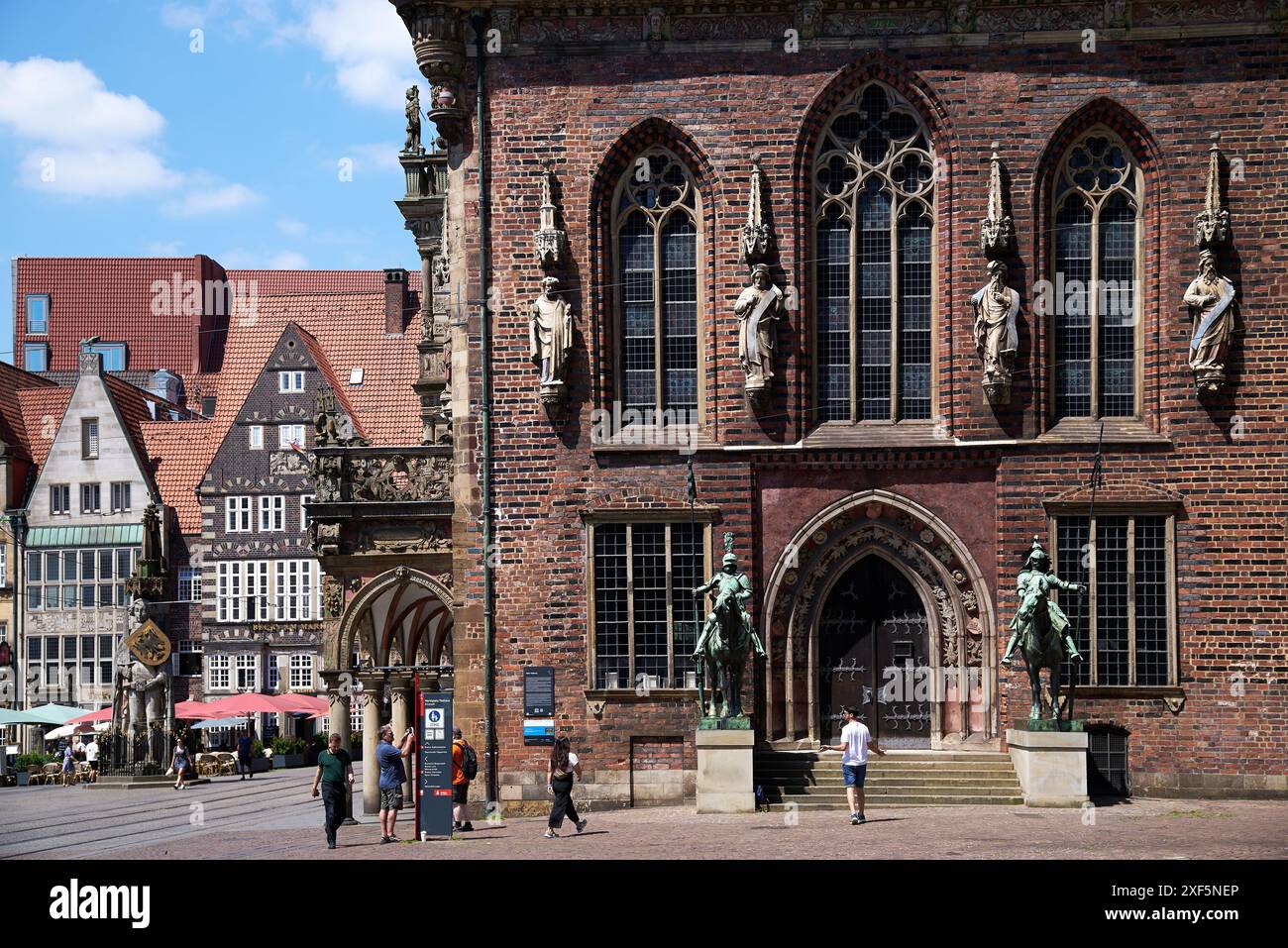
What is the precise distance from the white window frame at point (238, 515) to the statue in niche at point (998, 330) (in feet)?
143

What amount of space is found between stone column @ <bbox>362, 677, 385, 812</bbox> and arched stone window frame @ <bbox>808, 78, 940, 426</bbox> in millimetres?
9721

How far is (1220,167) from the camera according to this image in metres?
26.4

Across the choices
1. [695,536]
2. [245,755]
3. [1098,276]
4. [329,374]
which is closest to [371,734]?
[695,536]

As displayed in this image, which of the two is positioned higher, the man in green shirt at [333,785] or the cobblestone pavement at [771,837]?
the man in green shirt at [333,785]

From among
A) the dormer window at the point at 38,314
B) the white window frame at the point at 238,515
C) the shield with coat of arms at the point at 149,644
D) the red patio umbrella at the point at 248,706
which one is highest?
the dormer window at the point at 38,314

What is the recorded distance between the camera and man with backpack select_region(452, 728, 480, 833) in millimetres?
24500

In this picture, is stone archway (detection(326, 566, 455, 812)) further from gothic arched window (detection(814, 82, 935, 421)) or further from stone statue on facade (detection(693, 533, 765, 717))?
gothic arched window (detection(814, 82, 935, 421))

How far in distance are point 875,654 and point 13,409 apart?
163 ft

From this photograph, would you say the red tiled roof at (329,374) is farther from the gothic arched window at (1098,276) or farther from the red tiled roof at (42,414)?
the gothic arched window at (1098,276)

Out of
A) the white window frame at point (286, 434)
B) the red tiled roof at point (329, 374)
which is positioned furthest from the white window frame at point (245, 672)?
the red tiled roof at point (329, 374)

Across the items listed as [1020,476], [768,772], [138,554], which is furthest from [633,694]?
[138,554]

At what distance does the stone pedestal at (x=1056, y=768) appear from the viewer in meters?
24.7

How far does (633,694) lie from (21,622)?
45293 millimetres

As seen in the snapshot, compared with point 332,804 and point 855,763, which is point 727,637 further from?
point 332,804
